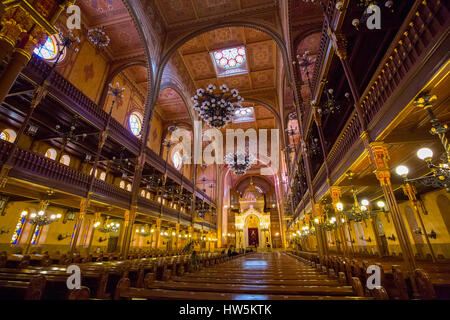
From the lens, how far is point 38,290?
7.18ft

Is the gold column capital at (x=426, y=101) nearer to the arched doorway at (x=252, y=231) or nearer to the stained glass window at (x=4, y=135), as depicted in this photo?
the stained glass window at (x=4, y=135)

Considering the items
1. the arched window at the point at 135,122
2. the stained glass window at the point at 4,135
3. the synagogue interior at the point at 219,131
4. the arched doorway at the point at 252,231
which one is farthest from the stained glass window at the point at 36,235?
the arched doorway at the point at 252,231

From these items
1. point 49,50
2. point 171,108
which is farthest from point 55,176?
point 171,108

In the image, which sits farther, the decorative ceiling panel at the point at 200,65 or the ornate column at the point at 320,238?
the decorative ceiling panel at the point at 200,65

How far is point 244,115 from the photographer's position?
87.2 feet

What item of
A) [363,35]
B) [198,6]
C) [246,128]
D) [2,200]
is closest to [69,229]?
[2,200]

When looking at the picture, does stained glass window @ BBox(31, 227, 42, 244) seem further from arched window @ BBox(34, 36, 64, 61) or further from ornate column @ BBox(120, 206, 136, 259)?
arched window @ BBox(34, 36, 64, 61)

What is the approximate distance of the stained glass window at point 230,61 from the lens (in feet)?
60.0

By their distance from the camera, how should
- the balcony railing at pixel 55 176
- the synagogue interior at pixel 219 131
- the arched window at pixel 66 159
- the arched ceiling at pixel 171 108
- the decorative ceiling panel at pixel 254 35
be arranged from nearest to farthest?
the synagogue interior at pixel 219 131 < the balcony railing at pixel 55 176 < the arched window at pixel 66 159 < the decorative ceiling panel at pixel 254 35 < the arched ceiling at pixel 171 108

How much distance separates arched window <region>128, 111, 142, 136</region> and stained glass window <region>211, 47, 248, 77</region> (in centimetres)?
909

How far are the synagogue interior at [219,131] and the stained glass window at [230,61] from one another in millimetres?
141

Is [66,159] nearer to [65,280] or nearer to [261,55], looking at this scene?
[65,280]

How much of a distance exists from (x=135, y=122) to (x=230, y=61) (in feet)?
35.7
